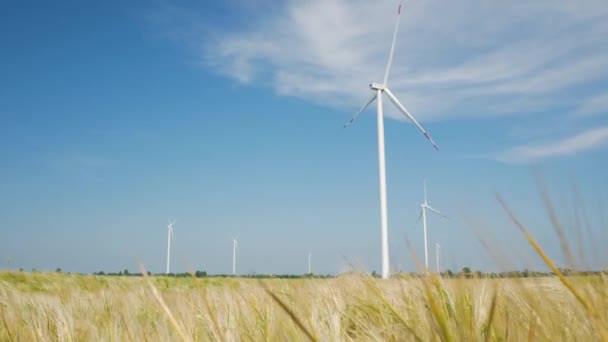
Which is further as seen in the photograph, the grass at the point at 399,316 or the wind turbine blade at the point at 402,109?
the wind turbine blade at the point at 402,109

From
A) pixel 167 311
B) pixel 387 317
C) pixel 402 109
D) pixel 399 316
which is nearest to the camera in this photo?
pixel 167 311

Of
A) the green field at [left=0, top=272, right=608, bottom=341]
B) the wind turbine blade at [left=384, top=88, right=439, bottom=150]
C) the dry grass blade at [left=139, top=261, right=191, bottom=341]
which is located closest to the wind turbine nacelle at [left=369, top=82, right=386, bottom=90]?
the wind turbine blade at [left=384, top=88, right=439, bottom=150]

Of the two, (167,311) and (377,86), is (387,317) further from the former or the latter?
(377,86)

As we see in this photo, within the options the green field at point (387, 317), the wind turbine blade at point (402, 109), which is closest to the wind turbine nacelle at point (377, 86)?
the wind turbine blade at point (402, 109)

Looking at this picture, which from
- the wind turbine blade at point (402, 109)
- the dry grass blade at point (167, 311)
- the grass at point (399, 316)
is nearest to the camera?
the dry grass blade at point (167, 311)

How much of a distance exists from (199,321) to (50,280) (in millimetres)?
8340

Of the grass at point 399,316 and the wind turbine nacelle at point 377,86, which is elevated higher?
the wind turbine nacelle at point 377,86

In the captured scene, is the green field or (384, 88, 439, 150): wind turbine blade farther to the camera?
(384, 88, 439, 150): wind turbine blade

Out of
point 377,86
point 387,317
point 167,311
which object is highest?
point 377,86

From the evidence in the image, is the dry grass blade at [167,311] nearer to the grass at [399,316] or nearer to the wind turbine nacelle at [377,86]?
the grass at [399,316]

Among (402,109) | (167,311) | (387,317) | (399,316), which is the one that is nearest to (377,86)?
(402,109)

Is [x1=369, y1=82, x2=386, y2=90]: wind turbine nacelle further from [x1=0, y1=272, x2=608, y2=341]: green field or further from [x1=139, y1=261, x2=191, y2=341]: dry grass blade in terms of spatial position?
[x1=139, y1=261, x2=191, y2=341]: dry grass blade

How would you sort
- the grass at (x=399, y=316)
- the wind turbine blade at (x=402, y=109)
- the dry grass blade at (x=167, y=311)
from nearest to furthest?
1. the dry grass blade at (x=167, y=311)
2. the grass at (x=399, y=316)
3. the wind turbine blade at (x=402, y=109)

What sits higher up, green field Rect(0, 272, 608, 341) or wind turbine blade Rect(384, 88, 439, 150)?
wind turbine blade Rect(384, 88, 439, 150)
